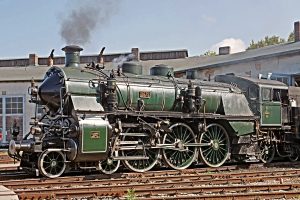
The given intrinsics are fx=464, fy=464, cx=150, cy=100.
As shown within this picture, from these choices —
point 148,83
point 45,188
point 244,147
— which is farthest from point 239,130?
point 45,188

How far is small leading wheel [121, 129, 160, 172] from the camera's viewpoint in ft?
37.9

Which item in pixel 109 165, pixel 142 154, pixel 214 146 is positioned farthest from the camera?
pixel 214 146

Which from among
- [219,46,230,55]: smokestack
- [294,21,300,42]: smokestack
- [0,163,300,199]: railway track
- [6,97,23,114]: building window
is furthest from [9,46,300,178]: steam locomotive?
[219,46,230,55]: smokestack

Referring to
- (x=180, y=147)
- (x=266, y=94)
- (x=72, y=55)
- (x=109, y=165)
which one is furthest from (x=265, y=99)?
(x=72, y=55)

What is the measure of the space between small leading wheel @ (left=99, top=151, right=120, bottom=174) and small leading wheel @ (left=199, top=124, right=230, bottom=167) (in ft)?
8.99

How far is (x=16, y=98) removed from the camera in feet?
97.6

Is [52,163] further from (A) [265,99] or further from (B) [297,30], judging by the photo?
(B) [297,30]

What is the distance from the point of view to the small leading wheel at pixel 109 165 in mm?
11094

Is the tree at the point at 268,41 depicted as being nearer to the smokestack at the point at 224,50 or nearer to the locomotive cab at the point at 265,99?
the smokestack at the point at 224,50

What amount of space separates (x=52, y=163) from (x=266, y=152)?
285 inches

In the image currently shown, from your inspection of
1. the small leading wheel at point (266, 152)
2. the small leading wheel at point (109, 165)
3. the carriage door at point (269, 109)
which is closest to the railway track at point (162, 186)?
the small leading wheel at point (109, 165)

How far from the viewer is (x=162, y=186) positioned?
9.09 meters

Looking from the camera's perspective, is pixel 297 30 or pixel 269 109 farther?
pixel 297 30

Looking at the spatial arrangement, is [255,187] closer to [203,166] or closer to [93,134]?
[93,134]
